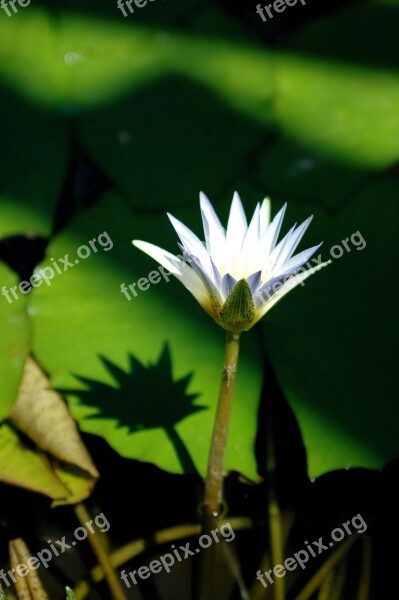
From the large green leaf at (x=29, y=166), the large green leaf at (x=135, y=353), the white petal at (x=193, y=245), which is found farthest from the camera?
the large green leaf at (x=29, y=166)

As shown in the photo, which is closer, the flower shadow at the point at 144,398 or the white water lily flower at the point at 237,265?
the white water lily flower at the point at 237,265

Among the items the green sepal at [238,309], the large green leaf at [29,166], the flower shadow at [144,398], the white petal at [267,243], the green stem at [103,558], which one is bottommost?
the green stem at [103,558]

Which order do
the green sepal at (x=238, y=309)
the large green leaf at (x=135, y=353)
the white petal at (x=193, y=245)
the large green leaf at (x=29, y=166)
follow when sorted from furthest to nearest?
the large green leaf at (x=29, y=166) < the large green leaf at (x=135, y=353) < the white petal at (x=193, y=245) < the green sepal at (x=238, y=309)

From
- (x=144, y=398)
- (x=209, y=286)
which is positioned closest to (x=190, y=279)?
(x=209, y=286)

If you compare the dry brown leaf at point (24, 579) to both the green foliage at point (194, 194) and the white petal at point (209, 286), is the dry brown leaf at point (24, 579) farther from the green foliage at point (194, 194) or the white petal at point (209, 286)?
the white petal at point (209, 286)

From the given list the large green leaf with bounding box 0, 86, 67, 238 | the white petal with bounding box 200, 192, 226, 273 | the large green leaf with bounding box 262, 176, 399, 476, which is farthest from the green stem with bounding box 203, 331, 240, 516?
the large green leaf with bounding box 0, 86, 67, 238

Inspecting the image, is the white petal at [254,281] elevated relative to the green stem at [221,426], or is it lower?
elevated

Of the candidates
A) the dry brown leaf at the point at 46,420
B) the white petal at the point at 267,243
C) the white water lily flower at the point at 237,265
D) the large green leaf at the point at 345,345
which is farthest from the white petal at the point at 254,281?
the dry brown leaf at the point at 46,420

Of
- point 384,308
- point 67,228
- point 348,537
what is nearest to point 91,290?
point 67,228

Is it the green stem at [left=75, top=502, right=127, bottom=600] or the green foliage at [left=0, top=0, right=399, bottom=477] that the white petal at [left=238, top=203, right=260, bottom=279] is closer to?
the green foliage at [left=0, top=0, right=399, bottom=477]
